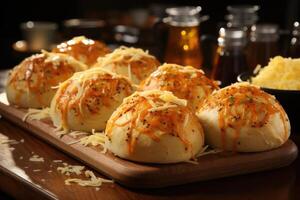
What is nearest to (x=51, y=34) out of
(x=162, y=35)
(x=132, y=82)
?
(x=162, y=35)

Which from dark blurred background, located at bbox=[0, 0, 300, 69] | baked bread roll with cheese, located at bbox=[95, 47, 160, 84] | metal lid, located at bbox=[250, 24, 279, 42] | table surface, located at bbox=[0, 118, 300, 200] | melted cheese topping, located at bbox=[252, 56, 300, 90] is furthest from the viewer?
dark blurred background, located at bbox=[0, 0, 300, 69]

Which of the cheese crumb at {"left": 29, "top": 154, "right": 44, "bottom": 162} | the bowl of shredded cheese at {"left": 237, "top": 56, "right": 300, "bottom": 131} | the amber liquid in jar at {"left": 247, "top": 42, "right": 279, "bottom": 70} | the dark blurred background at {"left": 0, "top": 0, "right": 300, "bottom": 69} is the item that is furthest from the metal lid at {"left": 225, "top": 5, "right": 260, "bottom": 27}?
the dark blurred background at {"left": 0, "top": 0, "right": 300, "bottom": 69}

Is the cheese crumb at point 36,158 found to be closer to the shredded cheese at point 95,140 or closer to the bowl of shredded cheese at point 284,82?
the shredded cheese at point 95,140

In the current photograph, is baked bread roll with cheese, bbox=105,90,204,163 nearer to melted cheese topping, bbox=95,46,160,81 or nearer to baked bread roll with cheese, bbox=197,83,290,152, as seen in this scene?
baked bread roll with cheese, bbox=197,83,290,152

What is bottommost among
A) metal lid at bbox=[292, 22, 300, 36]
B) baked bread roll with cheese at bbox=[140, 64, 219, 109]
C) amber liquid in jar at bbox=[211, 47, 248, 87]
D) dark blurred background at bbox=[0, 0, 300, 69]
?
dark blurred background at bbox=[0, 0, 300, 69]

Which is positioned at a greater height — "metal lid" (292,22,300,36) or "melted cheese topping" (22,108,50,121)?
"metal lid" (292,22,300,36)

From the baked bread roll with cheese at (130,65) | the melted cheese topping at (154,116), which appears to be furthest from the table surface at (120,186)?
the baked bread roll with cheese at (130,65)
